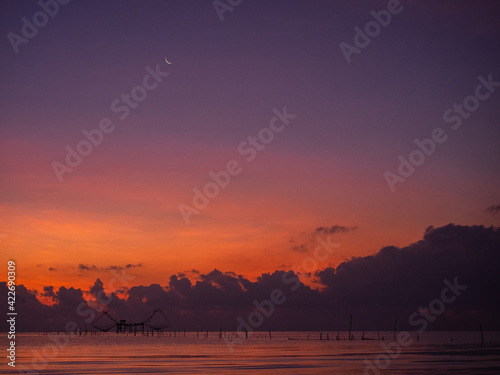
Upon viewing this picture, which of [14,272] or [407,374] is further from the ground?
[14,272]

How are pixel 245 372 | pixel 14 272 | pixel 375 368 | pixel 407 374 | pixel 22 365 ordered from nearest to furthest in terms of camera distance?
pixel 14 272 < pixel 407 374 < pixel 245 372 < pixel 375 368 < pixel 22 365

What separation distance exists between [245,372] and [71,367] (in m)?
19.6

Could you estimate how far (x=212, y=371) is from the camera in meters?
58.3

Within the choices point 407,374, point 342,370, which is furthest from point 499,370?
point 342,370

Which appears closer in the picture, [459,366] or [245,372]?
[245,372]

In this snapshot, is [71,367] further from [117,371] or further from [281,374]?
[281,374]

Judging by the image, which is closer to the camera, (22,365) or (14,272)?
(14,272)

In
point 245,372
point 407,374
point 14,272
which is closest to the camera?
point 14,272

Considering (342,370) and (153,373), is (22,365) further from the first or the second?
(342,370)

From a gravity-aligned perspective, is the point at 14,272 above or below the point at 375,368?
above

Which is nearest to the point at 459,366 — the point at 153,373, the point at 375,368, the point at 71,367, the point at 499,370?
the point at 499,370

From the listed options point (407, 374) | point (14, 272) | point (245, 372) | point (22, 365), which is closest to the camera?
point (14, 272)

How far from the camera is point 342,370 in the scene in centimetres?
5906

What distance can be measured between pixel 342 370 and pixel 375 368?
13.3 ft
